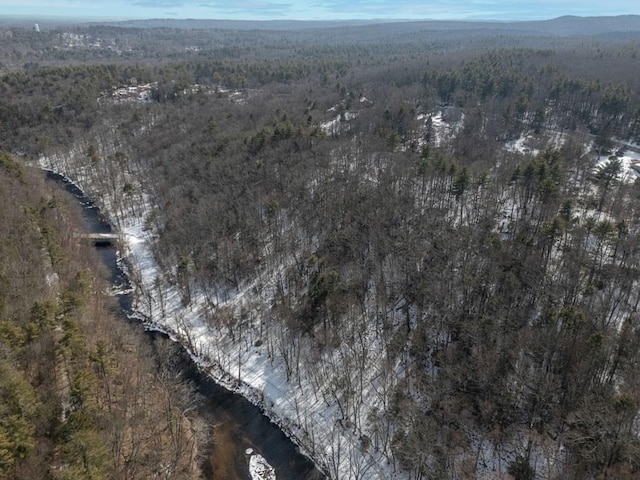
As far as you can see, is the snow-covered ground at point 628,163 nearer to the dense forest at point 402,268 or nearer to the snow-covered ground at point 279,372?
the dense forest at point 402,268

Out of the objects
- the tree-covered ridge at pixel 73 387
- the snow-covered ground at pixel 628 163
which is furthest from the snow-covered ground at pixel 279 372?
the snow-covered ground at pixel 628 163

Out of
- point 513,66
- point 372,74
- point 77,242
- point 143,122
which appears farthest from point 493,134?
point 143,122

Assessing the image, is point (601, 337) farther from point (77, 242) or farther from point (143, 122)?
point (143, 122)

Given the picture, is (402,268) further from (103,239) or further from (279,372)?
(103,239)

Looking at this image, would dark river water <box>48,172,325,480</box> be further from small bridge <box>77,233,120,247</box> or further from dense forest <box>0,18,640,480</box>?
small bridge <box>77,233,120,247</box>

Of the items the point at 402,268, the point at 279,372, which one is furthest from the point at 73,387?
the point at 402,268

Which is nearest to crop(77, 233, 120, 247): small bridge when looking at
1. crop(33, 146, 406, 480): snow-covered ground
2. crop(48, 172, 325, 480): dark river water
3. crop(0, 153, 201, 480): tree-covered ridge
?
crop(33, 146, 406, 480): snow-covered ground

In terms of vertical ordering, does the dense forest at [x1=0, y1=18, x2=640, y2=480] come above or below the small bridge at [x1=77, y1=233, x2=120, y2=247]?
above
